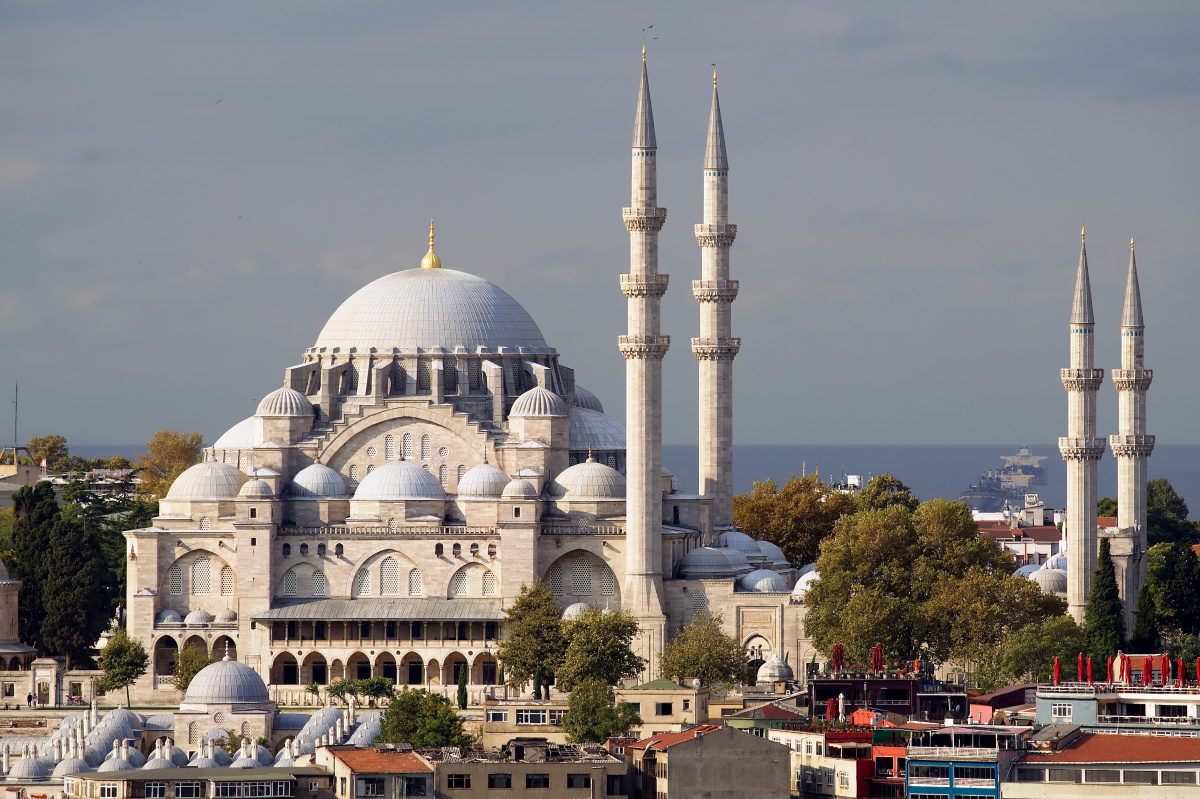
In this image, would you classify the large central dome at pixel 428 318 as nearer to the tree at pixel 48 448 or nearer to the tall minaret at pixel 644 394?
the tall minaret at pixel 644 394

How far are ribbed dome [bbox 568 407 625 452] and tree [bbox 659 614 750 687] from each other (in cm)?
1175

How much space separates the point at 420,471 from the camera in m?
76.8

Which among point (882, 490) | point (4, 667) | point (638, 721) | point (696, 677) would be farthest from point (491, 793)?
point (882, 490)

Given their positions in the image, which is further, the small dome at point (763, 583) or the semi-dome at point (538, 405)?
the semi-dome at point (538, 405)

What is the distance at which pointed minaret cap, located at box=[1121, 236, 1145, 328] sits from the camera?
7750cm

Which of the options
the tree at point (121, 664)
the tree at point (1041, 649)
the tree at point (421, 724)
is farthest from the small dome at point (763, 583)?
the tree at point (121, 664)

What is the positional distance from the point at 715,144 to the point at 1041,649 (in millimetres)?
20273


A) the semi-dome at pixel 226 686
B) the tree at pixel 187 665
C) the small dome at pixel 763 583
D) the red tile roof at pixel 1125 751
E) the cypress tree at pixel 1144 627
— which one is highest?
the small dome at pixel 763 583

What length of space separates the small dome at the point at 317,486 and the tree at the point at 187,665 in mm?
5780

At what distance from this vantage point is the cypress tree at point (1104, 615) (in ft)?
219

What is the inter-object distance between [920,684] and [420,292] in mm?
25569

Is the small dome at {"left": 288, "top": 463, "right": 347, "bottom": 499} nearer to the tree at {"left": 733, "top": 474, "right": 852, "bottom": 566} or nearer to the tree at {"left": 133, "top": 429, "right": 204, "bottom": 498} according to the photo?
the tree at {"left": 733, "top": 474, "right": 852, "bottom": 566}

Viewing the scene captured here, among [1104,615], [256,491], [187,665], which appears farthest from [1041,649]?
[187,665]

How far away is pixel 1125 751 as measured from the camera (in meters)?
54.3
